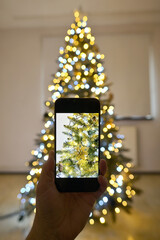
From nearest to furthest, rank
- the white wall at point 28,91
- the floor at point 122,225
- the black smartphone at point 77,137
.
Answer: the black smartphone at point 77,137, the floor at point 122,225, the white wall at point 28,91

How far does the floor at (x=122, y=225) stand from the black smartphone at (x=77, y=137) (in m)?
1.04

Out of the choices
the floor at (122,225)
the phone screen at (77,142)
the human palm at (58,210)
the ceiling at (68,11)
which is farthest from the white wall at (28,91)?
the human palm at (58,210)

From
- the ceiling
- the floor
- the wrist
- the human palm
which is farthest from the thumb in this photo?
the ceiling

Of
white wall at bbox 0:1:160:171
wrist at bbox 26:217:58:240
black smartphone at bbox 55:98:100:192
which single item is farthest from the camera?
white wall at bbox 0:1:160:171

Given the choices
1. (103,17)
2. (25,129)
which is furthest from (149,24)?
(25,129)

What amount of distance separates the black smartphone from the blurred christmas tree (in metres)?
0.81

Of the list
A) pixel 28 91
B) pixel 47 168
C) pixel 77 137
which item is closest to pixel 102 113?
pixel 77 137

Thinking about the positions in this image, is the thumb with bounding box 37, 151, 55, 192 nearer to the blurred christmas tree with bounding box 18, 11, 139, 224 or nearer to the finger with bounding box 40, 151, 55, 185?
the finger with bounding box 40, 151, 55, 185

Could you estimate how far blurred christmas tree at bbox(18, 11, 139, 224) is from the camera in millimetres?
1612

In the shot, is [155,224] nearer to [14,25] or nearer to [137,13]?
[137,13]

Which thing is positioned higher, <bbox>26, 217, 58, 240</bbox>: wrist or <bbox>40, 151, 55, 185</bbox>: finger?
<bbox>40, 151, 55, 185</bbox>: finger

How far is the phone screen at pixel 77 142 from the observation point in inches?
30.3

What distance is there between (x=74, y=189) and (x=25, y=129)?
9.63ft

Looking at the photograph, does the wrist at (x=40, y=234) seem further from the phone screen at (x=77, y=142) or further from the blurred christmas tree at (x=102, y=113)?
the blurred christmas tree at (x=102, y=113)
